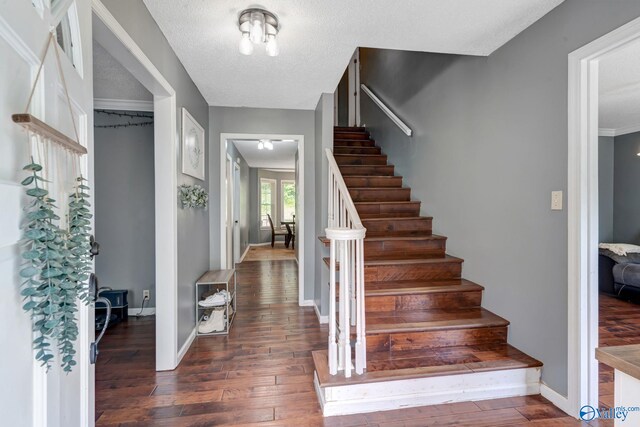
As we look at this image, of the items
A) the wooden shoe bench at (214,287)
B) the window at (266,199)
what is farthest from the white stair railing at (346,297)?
the window at (266,199)

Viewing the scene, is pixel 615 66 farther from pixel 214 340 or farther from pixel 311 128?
pixel 214 340

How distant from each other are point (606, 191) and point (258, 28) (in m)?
5.65

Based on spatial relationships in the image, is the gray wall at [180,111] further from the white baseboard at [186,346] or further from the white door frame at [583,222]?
the white door frame at [583,222]

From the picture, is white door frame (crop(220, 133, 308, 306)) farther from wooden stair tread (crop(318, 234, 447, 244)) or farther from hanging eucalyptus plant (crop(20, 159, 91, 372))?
hanging eucalyptus plant (crop(20, 159, 91, 372))

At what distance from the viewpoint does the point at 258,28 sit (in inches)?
68.4

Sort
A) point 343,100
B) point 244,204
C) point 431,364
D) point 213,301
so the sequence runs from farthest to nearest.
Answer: point 244,204, point 343,100, point 213,301, point 431,364

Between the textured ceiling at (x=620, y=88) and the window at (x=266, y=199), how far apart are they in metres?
7.54

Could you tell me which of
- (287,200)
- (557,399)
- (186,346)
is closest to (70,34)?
(186,346)

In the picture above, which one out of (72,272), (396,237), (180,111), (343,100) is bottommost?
(396,237)

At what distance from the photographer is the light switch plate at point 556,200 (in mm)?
1709

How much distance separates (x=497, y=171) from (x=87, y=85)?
2.39 m

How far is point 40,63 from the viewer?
734 millimetres

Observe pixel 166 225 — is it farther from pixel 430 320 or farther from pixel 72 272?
pixel 430 320

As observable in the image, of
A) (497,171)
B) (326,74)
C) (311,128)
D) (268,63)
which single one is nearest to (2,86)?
(268,63)
